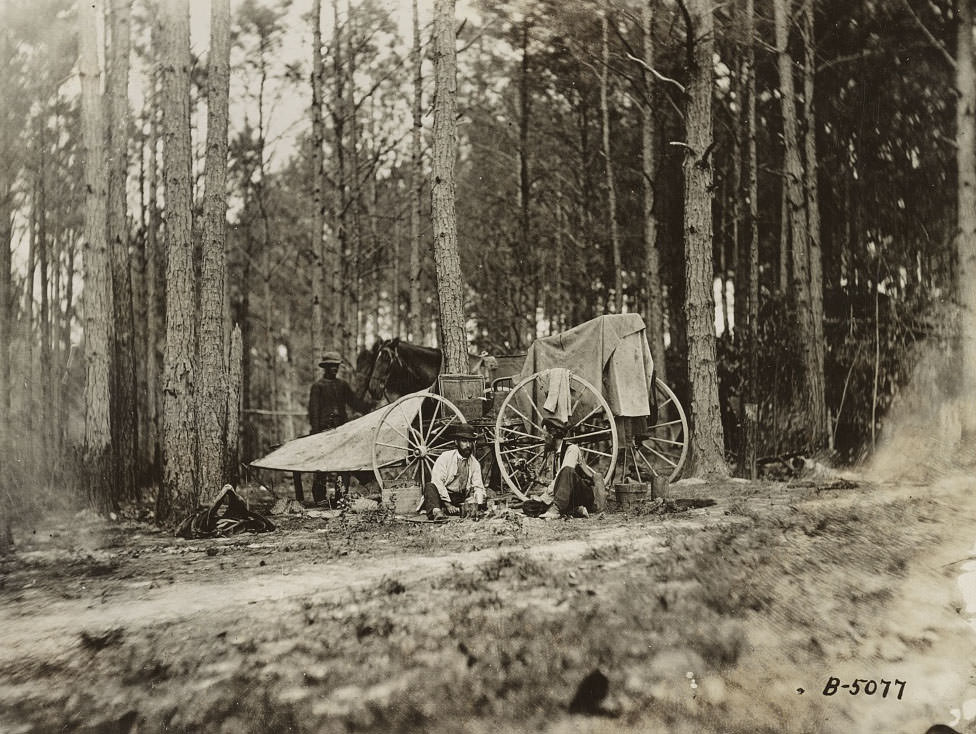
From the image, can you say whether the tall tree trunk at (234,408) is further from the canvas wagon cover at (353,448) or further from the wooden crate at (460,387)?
the wooden crate at (460,387)

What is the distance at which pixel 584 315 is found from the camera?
17000 mm

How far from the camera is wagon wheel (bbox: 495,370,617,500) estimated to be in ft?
22.3

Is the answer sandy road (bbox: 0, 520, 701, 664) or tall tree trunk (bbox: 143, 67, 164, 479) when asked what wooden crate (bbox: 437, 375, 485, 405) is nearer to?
sandy road (bbox: 0, 520, 701, 664)

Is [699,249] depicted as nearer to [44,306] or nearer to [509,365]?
[509,365]

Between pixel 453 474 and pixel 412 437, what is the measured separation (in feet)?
2.73

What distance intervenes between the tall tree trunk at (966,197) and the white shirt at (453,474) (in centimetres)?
371

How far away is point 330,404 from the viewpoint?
944 centimetres

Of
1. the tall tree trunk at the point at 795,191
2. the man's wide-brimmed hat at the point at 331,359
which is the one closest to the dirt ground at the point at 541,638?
the man's wide-brimmed hat at the point at 331,359

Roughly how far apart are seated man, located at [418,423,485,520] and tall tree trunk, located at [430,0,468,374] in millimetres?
1238

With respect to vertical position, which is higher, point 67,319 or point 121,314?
point 67,319

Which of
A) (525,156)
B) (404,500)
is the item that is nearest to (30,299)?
(525,156)

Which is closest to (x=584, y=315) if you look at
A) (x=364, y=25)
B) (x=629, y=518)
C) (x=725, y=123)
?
(x=725, y=123)

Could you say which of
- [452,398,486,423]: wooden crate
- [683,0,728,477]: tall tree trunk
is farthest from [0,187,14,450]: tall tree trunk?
[683,0,728,477]: tall tree trunk

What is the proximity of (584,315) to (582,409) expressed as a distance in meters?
10.2
